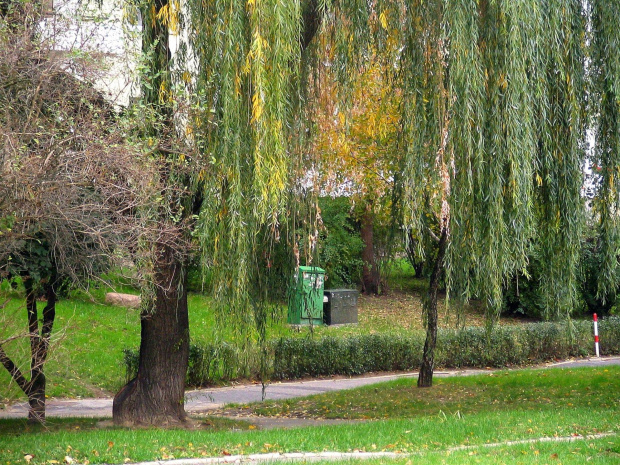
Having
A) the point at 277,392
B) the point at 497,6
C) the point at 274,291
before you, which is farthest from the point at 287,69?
the point at 277,392

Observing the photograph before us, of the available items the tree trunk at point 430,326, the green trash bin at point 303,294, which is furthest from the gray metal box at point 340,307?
the green trash bin at point 303,294

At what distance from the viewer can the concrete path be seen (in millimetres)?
11947

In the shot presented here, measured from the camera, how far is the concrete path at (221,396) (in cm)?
1195

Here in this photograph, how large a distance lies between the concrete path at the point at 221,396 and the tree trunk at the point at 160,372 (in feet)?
6.12

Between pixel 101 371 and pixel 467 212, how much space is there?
10059mm

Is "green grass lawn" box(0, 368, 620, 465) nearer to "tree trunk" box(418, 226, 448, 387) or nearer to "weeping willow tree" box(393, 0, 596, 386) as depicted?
"tree trunk" box(418, 226, 448, 387)

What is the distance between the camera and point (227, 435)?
8.66 meters

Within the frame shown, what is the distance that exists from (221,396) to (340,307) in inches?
339

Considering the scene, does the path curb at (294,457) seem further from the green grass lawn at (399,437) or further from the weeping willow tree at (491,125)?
the weeping willow tree at (491,125)

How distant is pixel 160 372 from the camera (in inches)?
381

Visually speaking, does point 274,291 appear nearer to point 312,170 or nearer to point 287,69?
point 312,170

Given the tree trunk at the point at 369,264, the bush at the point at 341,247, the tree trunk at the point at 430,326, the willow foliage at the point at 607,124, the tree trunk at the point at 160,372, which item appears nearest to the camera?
the willow foliage at the point at 607,124

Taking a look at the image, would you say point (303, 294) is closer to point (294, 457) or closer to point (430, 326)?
point (294, 457)

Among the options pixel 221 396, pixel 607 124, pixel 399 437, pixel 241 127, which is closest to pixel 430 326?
pixel 221 396
